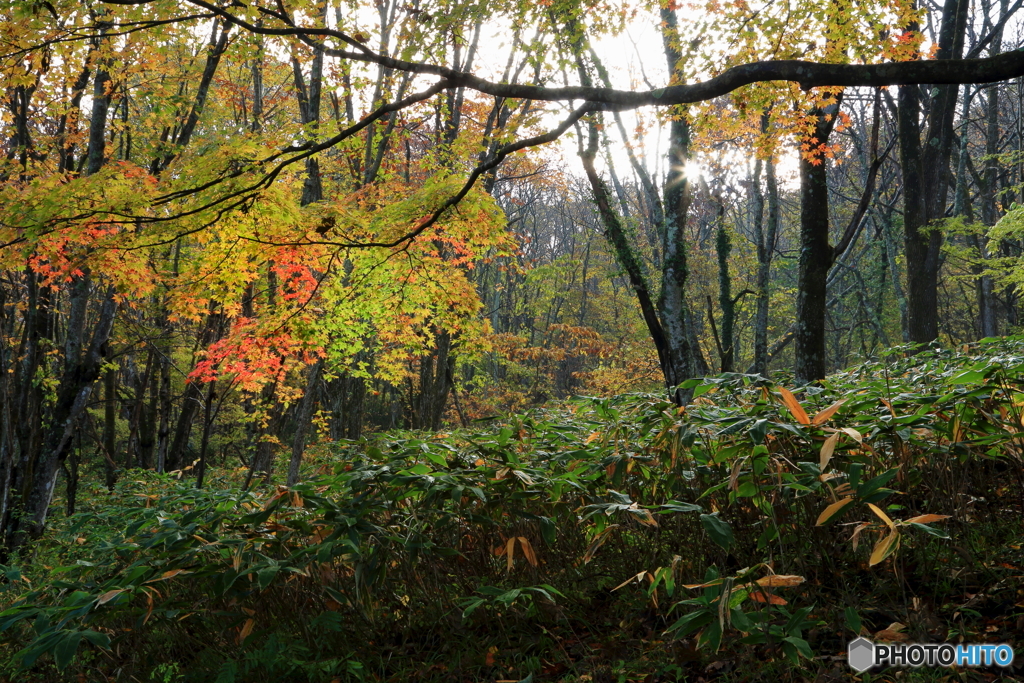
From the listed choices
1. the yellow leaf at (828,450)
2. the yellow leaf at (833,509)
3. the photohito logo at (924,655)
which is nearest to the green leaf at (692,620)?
the yellow leaf at (833,509)

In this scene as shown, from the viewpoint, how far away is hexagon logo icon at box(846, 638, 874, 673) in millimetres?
2049

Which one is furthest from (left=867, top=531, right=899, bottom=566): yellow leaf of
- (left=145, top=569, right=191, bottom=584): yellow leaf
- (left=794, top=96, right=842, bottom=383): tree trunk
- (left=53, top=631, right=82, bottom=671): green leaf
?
(left=794, top=96, right=842, bottom=383): tree trunk

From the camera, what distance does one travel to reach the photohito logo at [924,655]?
2037mm

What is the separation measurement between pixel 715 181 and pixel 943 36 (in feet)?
31.5

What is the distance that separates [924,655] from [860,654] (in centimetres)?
22

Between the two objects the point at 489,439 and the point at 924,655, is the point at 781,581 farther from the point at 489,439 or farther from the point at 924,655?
the point at 489,439

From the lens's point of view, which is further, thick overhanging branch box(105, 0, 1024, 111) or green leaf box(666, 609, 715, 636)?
thick overhanging branch box(105, 0, 1024, 111)

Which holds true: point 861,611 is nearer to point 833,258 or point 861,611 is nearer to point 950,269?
point 833,258

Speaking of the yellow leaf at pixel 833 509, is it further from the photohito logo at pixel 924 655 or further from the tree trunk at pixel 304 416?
the tree trunk at pixel 304 416

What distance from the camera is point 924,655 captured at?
2.07 meters

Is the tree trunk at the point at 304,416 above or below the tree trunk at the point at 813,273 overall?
below

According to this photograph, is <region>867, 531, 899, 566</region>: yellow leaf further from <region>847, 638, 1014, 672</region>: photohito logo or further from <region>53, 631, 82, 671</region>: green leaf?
<region>53, 631, 82, 671</region>: green leaf

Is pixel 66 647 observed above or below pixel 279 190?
below

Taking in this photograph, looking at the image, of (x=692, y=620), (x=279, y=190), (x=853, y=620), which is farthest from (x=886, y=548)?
(x=279, y=190)
